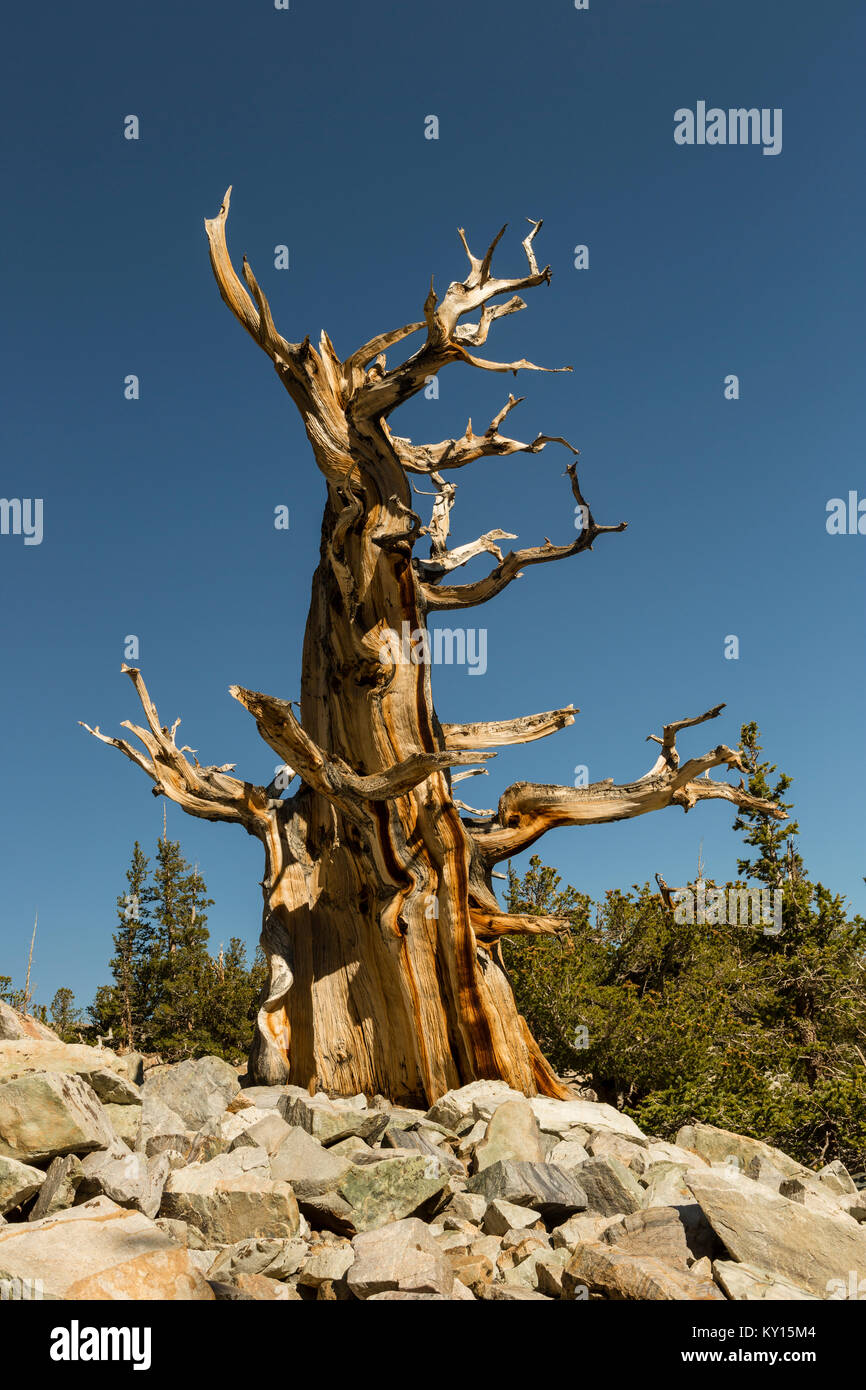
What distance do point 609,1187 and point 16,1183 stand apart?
7.72ft

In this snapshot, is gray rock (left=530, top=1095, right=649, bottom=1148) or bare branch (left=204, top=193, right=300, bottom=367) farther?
bare branch (left=204, top=193, right=300, bottom=367)

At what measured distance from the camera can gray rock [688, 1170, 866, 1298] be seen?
313 cm

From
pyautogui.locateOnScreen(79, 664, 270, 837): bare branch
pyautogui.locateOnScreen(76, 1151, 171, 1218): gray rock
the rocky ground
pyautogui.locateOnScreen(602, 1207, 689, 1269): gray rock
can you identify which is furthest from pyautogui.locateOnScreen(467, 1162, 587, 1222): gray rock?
pyautogui.locateOnScreen(79, 664, 270, 837): bare branch

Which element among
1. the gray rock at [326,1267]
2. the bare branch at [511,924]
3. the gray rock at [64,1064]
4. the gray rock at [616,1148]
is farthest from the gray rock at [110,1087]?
the bare branch at [511,924]

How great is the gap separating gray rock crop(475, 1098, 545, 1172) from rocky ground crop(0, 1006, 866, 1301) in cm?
1

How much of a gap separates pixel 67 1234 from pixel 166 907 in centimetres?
1769

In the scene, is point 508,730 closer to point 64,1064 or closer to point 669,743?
point 669,743

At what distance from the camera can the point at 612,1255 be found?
9.28 feet

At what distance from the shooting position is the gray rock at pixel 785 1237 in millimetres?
3131

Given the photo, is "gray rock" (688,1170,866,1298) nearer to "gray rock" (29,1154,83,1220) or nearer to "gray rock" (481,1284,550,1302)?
"gray rock" (481,1284,550,1302)

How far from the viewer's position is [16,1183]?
3178mm

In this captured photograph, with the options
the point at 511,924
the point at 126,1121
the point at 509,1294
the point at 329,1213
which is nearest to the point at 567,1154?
the point at 329,1213

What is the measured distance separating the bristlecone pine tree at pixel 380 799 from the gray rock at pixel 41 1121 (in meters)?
2.67
